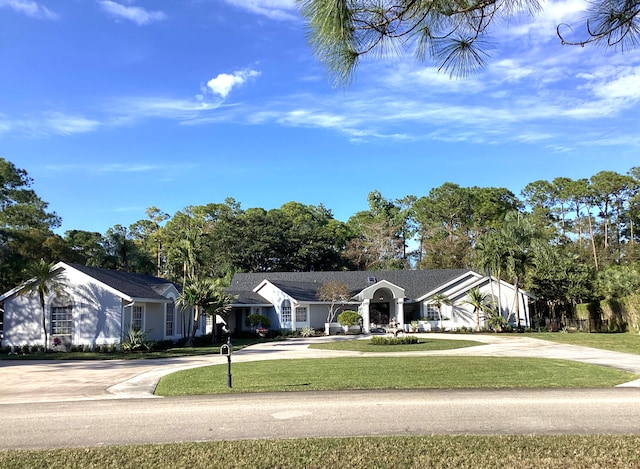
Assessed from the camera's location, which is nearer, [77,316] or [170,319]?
[77,316]

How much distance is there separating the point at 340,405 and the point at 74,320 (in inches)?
805

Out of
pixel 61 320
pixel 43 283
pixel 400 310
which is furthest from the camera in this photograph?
pixel 400 310

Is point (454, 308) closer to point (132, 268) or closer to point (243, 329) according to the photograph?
point (243, 329)

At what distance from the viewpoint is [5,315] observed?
26172 mm

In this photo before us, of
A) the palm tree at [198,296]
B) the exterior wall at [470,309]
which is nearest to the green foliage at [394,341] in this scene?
the palm tree at [198,296]

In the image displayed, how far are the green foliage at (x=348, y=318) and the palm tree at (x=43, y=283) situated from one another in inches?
718

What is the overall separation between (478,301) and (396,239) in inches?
1155

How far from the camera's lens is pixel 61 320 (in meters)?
25.8

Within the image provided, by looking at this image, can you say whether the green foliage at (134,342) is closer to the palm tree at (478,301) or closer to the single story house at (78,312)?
the single story house at (78,312)

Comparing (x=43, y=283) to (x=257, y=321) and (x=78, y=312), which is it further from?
(x=257, y=321)

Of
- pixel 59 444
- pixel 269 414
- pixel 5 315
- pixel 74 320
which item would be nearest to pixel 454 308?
pixel 74 320

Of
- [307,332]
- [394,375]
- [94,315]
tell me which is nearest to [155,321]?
[94,315]

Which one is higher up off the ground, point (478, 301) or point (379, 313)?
point (478, 301)

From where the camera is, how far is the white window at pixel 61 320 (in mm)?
25688
